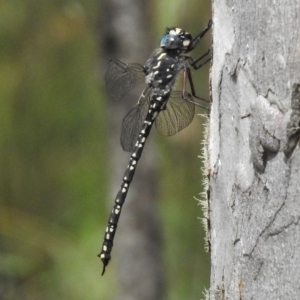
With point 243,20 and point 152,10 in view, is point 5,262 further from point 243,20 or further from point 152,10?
point 243,20

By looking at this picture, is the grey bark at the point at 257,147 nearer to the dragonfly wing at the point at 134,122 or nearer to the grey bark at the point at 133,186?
the dragonfly wing at the point at 134,122

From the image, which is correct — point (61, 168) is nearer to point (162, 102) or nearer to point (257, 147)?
point (162, 102)

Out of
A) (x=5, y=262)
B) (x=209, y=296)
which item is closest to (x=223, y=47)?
(x=209, y=296)

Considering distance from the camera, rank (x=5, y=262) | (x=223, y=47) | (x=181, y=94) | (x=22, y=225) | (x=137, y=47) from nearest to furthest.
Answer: (x=223, y=47) → (x=181, y=94) → (x=137, y=47) → (x=5, y=262) → (x=22, y=225)

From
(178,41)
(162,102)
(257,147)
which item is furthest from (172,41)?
(257,147)

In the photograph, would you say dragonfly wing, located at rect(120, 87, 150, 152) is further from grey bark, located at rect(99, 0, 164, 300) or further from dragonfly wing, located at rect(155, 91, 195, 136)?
grey bark, located at rect(99, 0, 164, 300)

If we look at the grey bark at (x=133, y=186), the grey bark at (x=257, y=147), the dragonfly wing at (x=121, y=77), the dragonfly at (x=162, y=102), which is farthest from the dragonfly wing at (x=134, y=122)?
the grey bark at (x=133, y=186)
